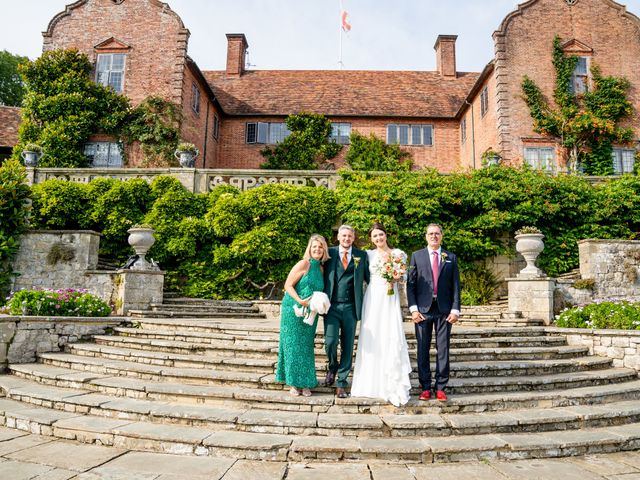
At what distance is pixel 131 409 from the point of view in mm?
5121

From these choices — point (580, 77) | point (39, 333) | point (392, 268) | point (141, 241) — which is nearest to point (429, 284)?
point (392, 268)

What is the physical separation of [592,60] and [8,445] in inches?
953

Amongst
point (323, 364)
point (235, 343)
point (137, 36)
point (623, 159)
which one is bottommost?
point (323, 364)

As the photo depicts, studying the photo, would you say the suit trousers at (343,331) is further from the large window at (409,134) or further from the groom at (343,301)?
the large window at (409,134)

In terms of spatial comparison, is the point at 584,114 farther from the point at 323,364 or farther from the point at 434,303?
the point at 323,364

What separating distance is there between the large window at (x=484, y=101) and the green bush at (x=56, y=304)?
1880 centimetres

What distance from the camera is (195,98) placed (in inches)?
842

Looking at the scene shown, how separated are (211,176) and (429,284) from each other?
10.2m

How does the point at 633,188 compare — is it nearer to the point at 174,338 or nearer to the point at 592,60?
the point at 592,60

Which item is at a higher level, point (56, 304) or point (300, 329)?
point (56, 304)

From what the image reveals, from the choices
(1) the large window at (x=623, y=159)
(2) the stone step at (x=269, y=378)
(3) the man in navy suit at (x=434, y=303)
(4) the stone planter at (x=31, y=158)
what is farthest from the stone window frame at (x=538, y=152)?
(4) the stone planter at (x=31, y=158)

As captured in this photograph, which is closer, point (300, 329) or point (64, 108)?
point (300, 329)

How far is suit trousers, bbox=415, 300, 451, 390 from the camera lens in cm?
541

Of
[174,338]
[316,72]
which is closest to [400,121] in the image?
[316,72]
